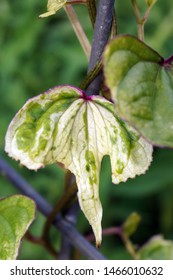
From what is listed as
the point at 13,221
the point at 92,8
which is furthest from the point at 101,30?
the point at 13,221

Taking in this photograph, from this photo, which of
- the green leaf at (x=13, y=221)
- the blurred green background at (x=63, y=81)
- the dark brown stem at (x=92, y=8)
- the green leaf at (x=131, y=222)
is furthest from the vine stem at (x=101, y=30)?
the blurred green background at (x=63, y=81)

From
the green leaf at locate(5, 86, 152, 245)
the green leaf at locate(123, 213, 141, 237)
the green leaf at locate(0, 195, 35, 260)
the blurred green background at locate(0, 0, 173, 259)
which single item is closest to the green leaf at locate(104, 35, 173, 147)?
the green leaf at locate(5, 86, 152, 245)

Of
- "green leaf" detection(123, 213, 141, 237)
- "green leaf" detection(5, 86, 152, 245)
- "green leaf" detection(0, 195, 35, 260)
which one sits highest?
"green leaf" detection(5, 86, 152, 245)

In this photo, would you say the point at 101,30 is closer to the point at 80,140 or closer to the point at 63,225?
the point at 80,140

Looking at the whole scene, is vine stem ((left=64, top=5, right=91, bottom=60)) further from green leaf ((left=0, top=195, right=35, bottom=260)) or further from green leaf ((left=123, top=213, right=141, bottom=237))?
green leaf ((left=123, top=213, right=141, bottom=237))

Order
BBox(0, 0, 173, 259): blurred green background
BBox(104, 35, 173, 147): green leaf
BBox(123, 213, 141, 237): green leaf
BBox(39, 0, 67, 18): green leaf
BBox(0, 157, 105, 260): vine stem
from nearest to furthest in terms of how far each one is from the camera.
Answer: BBox(104, 35, 173, 147): green leaf
BBox(39, 0, 67, 18): green leaf
BBox(0, 157, 105, 260): vine stem
BBox(123, 213, 141, 237): green leaf
BBox(0, 0, 173, 259): blurred green background

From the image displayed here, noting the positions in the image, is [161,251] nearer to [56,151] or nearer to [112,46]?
[56,151]
